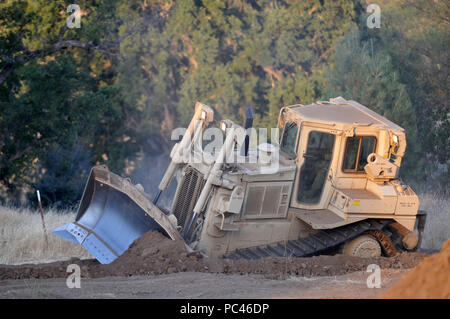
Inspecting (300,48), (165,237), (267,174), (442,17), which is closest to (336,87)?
(442,17)

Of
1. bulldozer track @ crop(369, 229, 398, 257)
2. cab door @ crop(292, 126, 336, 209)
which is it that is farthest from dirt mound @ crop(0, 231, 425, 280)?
cab door @ crop(292, 126, 336, 209)

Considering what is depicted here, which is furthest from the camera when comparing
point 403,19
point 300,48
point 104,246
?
point 300,48

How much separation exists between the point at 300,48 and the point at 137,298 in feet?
80.0

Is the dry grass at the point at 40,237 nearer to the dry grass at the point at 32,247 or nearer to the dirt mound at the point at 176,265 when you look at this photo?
the dry grass at the point at 32,247

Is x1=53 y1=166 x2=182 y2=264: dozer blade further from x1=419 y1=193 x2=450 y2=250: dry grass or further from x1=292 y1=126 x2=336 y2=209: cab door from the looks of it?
x1=419 y1=193 x2=450 y2=250: dry grass

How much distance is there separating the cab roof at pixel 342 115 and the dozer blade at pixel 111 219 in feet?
9.54

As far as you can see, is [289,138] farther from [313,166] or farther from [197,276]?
[197,276]

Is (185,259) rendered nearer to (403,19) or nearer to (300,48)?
(403,19)

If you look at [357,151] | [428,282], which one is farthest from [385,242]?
[428,282]

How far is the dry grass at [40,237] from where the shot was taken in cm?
1084

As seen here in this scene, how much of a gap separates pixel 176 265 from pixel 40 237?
→ 178 inches

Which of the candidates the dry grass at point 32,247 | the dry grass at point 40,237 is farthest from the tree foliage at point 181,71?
the dry grass at point 32,247

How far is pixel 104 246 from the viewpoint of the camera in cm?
880

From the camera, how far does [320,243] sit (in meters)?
9.19
